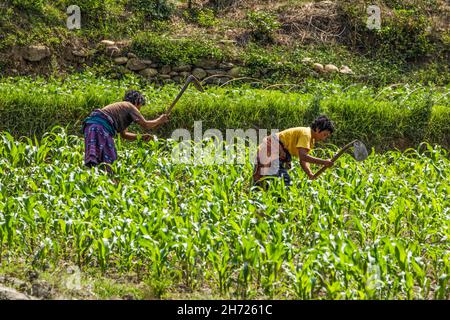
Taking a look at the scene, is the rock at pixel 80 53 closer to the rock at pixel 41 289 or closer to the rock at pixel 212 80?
the rock at pixel 212 80

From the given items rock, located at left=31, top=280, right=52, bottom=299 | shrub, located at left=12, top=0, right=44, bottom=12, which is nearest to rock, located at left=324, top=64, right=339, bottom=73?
shrub, located at left=12, top=0, right=44, bottom=12

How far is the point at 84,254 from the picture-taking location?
682cm

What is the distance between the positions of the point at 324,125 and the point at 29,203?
258cm

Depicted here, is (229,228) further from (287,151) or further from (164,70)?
(164,70)

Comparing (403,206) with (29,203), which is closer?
(29,203)

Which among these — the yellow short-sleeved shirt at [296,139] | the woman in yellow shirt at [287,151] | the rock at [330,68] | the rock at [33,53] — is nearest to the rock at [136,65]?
the rock at [33,53]

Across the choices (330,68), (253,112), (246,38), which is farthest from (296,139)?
(246,38)

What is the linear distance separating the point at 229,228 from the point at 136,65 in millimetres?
6422

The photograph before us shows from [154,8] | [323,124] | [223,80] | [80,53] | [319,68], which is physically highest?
[154,8]

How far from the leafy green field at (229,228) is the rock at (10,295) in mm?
670

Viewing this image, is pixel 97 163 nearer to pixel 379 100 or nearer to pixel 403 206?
pixel 403 206

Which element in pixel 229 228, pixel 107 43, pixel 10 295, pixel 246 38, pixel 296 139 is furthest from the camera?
pixel 246 38

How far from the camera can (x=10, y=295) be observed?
580cm
